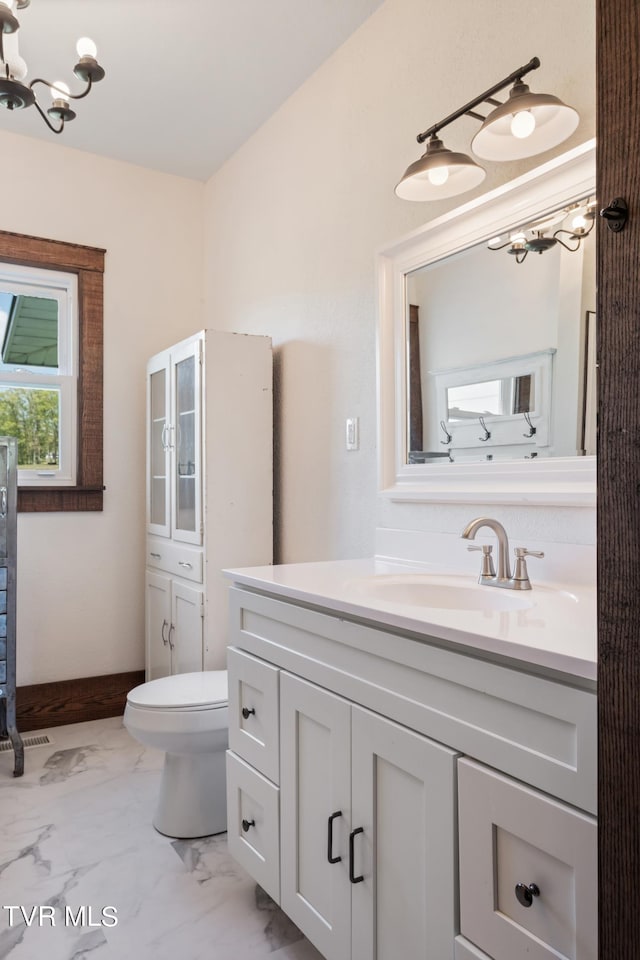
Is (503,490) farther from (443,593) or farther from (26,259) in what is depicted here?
(26,259)

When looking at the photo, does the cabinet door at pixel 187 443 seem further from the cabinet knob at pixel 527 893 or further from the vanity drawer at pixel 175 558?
the cabinet knob at pixel 527 893

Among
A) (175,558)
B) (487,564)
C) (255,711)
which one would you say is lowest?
(255,711)

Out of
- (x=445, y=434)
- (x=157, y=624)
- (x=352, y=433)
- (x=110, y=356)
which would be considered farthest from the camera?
(x=110, y=356)

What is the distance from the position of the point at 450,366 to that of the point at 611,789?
131 centimetres

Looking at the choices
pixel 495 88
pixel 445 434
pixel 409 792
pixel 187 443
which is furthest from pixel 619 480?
pixel 187 443

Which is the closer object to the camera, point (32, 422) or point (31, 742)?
point (31, 742)

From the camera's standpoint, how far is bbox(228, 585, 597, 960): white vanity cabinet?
0.83 meters

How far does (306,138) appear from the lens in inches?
96.1

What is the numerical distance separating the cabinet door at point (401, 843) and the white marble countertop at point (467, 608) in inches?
7.6

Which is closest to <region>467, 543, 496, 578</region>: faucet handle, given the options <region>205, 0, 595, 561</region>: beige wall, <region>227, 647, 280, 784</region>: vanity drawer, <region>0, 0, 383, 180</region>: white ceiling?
<region>205, 0, 595, 561</region>: beige wall

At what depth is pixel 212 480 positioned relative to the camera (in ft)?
7.97

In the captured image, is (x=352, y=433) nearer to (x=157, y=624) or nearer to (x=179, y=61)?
(x=157, y=624)

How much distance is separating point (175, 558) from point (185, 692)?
0.77m

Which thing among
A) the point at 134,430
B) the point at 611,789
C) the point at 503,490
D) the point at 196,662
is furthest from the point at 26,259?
the point at 611,789
